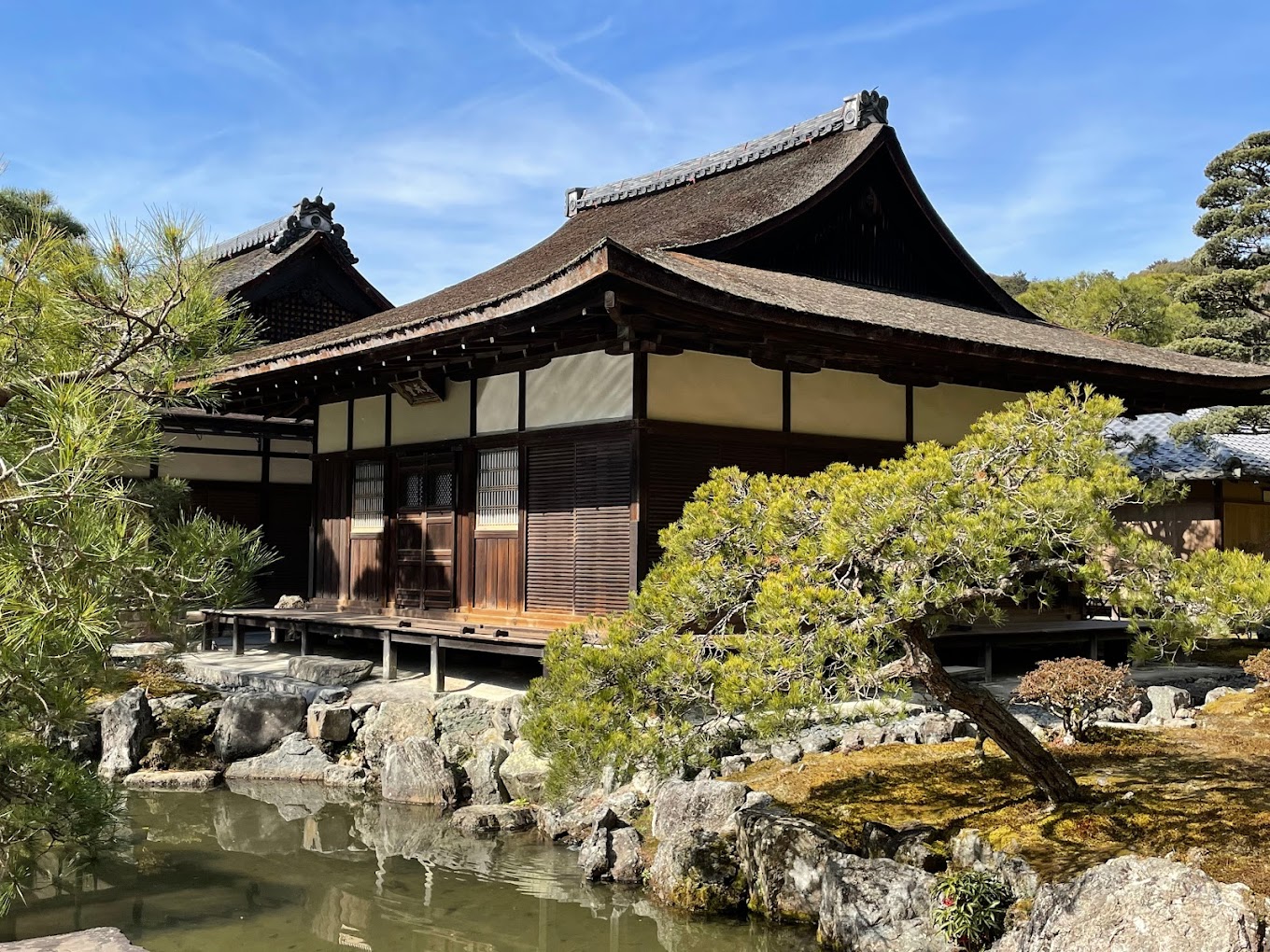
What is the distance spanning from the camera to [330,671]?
41.0 ft

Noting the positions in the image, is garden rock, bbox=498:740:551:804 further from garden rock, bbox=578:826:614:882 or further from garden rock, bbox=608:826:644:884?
garden rock, bbox=608:826:644:884

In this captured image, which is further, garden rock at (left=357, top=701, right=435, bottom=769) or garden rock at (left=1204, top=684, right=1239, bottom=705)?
garden rock at (left=357, top=701, right=435, bottom=769)

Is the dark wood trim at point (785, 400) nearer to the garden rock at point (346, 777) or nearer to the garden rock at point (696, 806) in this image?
the garden rock at point (696, 806)

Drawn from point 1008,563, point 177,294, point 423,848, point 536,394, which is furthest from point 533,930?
point 536,394

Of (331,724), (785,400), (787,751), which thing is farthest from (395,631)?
(787,751)

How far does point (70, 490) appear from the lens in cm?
419

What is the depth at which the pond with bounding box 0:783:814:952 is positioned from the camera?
22.1ft

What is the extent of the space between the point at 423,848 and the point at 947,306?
35.6 ft

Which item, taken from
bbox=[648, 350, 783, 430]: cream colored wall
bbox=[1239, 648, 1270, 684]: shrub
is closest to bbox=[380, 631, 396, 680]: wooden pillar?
bbox=[648, 350, 783, 430]: cream colored wall

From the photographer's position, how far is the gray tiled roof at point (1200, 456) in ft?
60.3

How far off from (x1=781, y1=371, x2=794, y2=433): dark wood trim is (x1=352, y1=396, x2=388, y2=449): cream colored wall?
5.51 meters

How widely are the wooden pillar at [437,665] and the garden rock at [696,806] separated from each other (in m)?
4.81

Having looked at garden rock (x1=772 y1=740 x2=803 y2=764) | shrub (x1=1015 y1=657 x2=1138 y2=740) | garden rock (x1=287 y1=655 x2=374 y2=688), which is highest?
shrub (x1=1015 y1=657 x2=1138 y2=740)

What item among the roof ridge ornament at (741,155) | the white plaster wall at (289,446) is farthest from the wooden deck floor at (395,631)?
the roof ridge ornament at (741,155)
